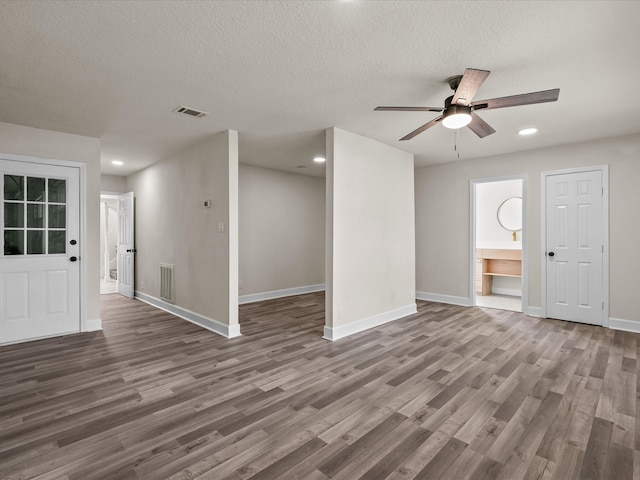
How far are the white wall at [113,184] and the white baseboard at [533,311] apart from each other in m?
7.91

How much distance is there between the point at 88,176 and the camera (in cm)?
438

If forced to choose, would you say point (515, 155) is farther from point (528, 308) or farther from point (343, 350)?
point (343, 350)

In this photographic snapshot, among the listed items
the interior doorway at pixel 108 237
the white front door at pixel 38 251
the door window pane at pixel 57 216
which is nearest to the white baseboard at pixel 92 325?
the white front door at pixel 38 251

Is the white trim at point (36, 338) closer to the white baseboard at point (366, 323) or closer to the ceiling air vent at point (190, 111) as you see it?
the ceiling air vent at point (190, 111)

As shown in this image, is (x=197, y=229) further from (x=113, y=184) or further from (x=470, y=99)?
(x=470, y=99)

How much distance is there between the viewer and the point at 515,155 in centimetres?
531

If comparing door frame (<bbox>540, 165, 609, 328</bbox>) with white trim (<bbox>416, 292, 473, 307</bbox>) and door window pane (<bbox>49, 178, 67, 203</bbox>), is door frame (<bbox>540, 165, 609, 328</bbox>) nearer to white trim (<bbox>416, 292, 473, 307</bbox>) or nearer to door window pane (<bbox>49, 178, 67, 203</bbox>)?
white trim (<bbox>416, 292, 473, 307</bbox>)

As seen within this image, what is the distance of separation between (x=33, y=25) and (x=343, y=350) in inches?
141

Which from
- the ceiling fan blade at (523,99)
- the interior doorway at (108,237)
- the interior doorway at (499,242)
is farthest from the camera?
the interior doorway at (108,237)

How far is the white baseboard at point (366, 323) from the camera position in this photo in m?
4.00

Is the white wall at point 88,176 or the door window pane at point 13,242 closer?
the door window pane at point 13,242

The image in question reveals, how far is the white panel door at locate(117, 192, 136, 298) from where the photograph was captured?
662cm

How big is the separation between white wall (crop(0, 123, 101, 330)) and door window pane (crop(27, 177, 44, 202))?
30cm

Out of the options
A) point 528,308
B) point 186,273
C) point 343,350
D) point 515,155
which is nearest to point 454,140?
point 515,155
